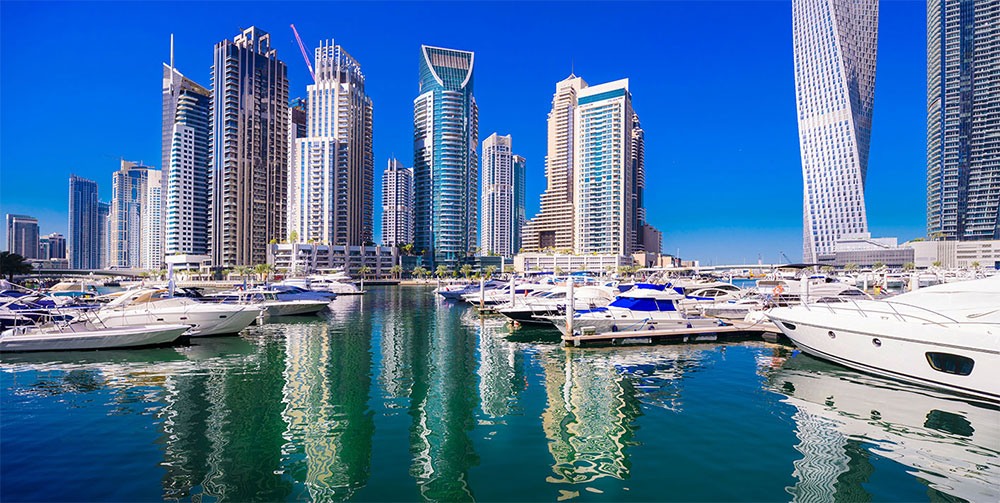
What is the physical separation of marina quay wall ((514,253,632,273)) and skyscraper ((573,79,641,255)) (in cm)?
368

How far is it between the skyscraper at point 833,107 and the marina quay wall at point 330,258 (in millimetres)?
160417

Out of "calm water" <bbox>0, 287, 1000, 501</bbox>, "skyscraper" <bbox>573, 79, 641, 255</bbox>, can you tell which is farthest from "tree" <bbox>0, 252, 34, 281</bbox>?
"skyscraper" <bbox>573, 79, 641, 255</bbox>

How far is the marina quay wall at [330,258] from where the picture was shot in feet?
473

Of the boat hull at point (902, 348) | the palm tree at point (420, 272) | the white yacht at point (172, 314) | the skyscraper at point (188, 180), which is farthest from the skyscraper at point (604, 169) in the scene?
the white yacht at point (172, 314)

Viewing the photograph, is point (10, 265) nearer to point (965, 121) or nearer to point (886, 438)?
point (886, 438)

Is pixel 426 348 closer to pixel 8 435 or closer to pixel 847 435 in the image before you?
pixel 8 435

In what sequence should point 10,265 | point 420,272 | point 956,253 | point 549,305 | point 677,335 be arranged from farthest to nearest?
point 420,272
point 956,253
point 10,265
point 549,305
point 677,335

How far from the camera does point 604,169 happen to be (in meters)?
175

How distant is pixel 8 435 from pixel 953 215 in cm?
23097

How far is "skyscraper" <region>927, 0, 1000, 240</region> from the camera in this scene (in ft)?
509

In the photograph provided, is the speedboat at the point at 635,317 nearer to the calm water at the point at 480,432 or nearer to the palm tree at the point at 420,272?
the calm water at the point at 480,432

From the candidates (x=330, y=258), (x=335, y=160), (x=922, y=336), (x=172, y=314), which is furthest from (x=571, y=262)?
(x=922, y=336)

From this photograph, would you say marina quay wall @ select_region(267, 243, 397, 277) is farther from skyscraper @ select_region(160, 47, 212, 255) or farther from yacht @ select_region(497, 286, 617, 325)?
yacht @ select_region(497, 286, 617, 325)

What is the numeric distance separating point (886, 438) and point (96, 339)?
109 feet
